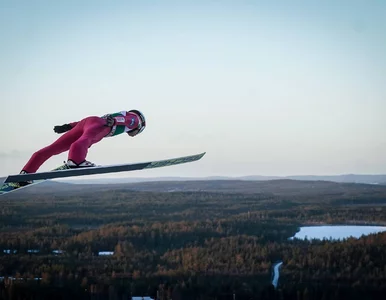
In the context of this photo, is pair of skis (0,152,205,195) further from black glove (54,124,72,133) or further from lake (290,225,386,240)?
lake (290,225,386,240)

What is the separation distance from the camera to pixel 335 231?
6469cm

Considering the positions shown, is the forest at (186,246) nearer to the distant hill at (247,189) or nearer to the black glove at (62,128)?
the distant hill at (247,189)

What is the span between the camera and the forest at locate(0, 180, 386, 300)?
50.0m

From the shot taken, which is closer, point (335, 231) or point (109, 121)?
point (109, 121)

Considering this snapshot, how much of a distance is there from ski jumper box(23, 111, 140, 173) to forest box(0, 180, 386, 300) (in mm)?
44198

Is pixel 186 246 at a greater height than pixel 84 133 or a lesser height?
lesser

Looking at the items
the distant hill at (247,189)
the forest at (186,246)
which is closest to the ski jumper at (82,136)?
the forest at (186,246)

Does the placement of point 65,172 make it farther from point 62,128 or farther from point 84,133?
point 62,128

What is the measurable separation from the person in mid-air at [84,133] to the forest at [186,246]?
44.1 m

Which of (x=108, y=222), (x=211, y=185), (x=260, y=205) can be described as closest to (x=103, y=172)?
(x=108, y=222)

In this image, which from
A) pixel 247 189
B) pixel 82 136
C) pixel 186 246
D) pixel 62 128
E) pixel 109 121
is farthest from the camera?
pixel 247 189

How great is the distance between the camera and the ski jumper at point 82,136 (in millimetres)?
4551

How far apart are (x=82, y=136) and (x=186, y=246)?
62.5 m

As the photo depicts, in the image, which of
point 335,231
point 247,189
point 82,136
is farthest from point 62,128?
point 247,189
